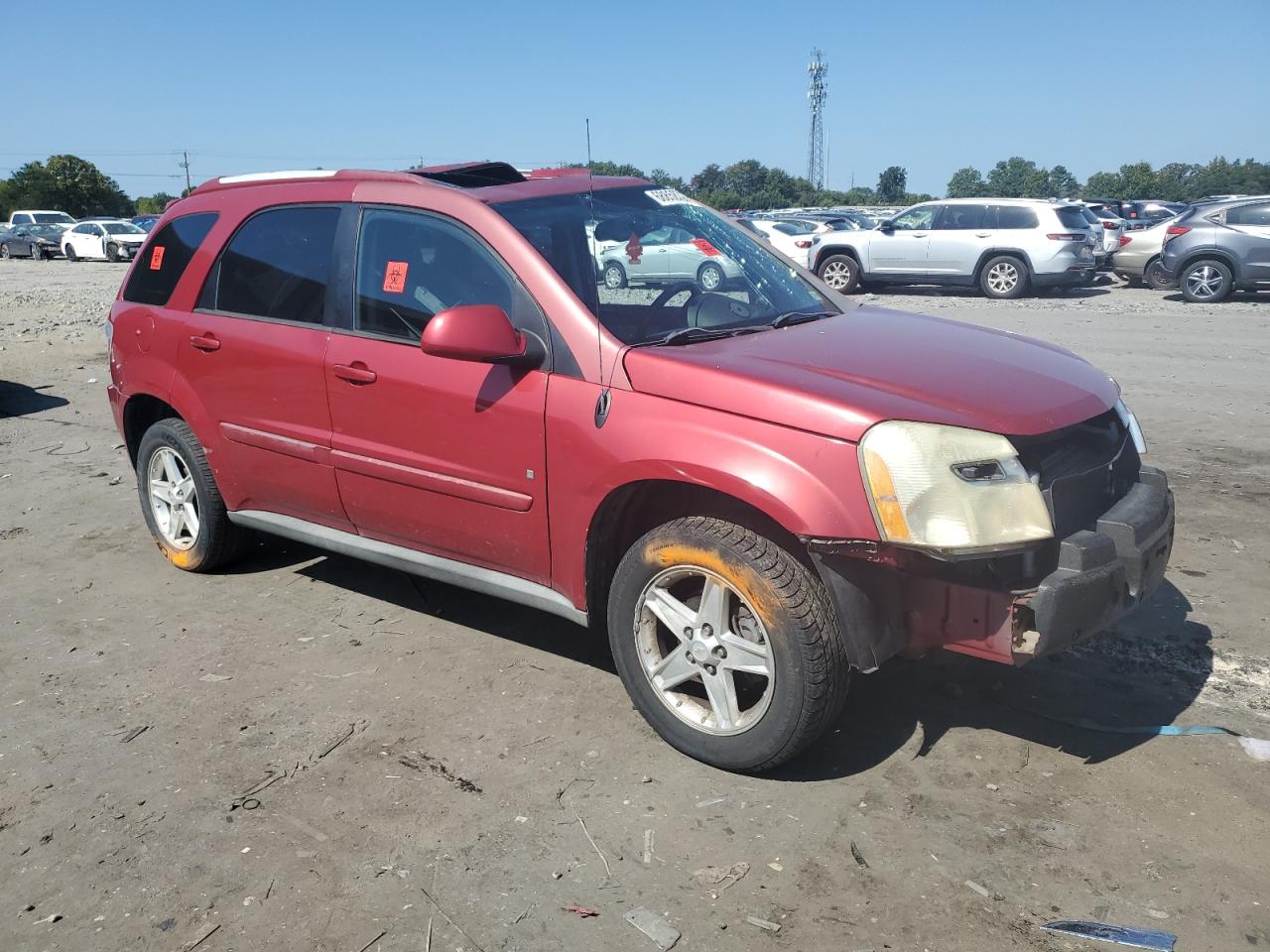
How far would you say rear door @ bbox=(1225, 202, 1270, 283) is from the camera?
1691cm

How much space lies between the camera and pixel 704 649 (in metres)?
3.42

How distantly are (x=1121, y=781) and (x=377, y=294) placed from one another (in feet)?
10.3

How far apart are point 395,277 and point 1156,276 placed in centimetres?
1771

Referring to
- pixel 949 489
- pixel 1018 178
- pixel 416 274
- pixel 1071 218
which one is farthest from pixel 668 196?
pixel 1018 178

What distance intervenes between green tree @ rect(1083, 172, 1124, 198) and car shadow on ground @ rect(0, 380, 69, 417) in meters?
84.6

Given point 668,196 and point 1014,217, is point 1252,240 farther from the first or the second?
point 668,196

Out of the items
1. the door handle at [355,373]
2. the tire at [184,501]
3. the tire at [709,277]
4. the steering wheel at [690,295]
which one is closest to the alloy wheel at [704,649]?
the steering wheel at [690,295]

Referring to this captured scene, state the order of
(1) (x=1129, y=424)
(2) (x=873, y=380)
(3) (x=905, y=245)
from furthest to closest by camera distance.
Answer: (3) (x=905, y=245), (1) (x=1129, y=424), (2) (x=873, y=380)

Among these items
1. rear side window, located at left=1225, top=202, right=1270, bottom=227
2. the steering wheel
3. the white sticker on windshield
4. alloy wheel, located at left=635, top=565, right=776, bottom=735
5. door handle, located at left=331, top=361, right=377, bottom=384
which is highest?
rear side window, located at left=1225, top=202, right=1270, bottom=227

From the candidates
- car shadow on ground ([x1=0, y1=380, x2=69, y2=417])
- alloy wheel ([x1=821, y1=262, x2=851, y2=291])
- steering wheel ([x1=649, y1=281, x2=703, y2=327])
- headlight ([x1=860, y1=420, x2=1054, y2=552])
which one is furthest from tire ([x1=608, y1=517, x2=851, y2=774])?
alloy wheel ([x1=821, y1=262, x2=851, y2=291])

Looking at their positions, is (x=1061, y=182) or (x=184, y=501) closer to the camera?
(x=184, y=501)

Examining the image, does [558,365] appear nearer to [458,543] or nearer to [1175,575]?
[458,543]

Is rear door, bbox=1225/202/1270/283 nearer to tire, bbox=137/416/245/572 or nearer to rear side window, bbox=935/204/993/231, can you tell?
rear side window, bbox=935/204/993/231

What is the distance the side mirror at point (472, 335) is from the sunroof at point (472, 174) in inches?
Result: 34.1
